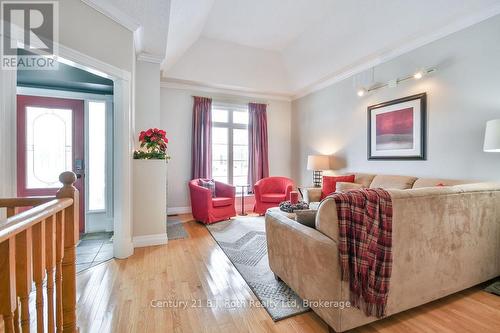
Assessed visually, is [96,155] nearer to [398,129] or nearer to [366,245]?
[366,245]

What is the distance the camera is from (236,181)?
5746 millimetres

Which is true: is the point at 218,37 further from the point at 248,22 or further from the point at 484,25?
the point at 484,25

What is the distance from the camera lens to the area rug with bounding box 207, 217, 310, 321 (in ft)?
6.18

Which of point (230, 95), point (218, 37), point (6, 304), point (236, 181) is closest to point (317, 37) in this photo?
point (218, 37)

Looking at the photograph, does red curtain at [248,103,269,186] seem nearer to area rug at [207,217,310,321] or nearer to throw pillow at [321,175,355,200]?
area rug at [207,217,310,321]

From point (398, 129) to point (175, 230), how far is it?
389 centimetres

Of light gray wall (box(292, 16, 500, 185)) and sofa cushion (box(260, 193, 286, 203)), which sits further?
sofa cushion (box(260, 193, 286, 203))

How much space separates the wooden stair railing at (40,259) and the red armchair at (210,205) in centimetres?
281

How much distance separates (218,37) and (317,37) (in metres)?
1.90

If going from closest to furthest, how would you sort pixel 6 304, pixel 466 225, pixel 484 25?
pixel 6 304, pixel 466 225, pixel 484 25

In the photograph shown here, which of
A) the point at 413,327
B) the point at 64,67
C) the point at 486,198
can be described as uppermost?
the point at 64,67

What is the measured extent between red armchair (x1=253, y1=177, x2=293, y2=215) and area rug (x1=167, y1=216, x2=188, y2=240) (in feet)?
5.15

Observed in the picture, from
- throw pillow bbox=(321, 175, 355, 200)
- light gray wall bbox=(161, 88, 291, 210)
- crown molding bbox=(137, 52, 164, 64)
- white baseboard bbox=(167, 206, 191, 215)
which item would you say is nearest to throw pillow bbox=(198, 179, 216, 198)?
light gray wall bbox=(161, 88, 291, 210)

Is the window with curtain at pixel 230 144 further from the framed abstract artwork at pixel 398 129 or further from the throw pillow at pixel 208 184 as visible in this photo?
the framed abstract artwork at pixel 398 129
